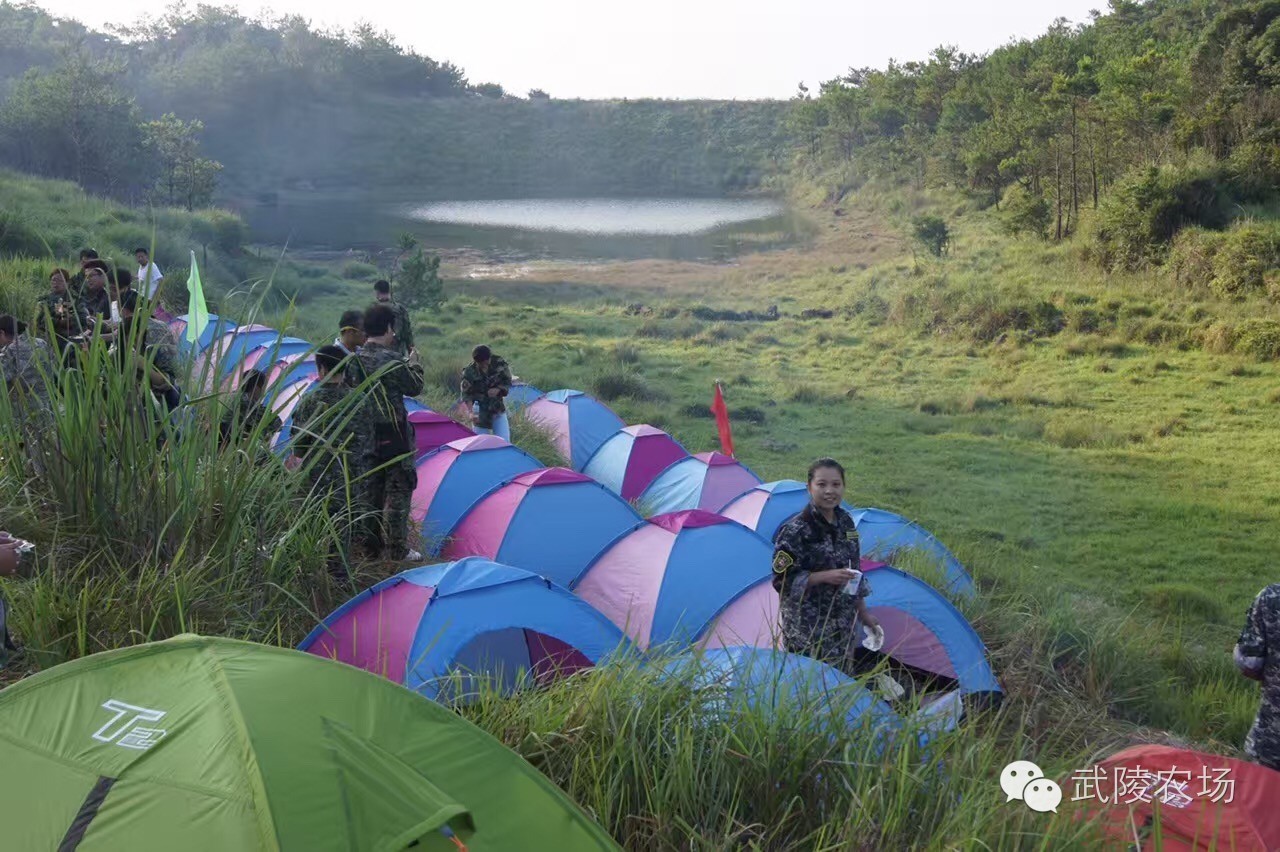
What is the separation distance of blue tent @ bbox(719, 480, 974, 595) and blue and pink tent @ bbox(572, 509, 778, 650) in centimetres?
65

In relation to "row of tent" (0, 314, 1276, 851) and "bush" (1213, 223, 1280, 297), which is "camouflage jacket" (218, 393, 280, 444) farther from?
"bush" (1213, 223, 1280, 297)

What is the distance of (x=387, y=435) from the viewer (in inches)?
208

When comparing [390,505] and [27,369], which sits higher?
[27,369]

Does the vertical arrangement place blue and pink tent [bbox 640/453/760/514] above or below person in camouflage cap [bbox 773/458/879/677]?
below

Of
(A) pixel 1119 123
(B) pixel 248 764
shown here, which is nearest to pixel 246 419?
(B) pixel 248 764

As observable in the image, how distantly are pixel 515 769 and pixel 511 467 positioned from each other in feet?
18.6

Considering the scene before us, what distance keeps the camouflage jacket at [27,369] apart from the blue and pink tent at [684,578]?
305 cm

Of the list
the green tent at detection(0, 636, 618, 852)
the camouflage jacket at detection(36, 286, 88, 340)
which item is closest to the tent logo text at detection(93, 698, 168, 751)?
the green tent at detection(0, 636, 618, 852)

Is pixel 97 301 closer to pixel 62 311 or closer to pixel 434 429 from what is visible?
pixel 62 311

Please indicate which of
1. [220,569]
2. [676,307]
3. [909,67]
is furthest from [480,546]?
[909,67]

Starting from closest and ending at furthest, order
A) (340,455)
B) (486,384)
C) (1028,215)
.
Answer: (340,455)
(486,384)
(1028,215)

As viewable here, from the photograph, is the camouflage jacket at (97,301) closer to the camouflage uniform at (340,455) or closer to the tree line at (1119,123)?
the camouflage uniform at (340,455)

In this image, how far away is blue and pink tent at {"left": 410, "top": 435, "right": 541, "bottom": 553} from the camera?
24.9 feet

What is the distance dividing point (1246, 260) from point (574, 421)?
46.0ft
